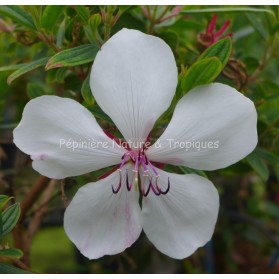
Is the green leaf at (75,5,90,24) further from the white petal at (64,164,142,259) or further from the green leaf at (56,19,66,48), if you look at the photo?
the white petal at (64,164,142,259)

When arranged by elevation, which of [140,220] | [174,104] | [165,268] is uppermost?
[174,104]

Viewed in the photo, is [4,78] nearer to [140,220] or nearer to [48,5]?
→ [48,5]

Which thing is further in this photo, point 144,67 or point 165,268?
point 165,268

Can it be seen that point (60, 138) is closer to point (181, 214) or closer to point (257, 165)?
point (181, 214)

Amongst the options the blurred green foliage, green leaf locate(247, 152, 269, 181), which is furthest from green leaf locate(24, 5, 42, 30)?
green leaf locate(247, 152, 269, 181)

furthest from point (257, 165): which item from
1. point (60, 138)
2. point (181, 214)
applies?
point (60, 138)

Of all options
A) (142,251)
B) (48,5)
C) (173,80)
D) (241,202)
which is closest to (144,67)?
(173,80)
